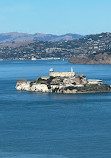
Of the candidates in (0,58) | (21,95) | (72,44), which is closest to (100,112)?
(21,95)

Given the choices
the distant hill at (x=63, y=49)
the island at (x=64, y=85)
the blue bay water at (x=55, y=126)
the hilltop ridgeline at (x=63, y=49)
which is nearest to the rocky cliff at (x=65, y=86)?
the island at (x=64, y=85)

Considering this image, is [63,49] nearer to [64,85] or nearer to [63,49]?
[63,49]

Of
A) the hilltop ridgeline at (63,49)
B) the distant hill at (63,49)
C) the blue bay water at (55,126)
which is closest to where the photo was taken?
the blue bay water at (55,126)

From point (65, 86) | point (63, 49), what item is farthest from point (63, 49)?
point (65, 86)

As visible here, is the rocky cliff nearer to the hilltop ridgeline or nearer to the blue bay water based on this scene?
the blue bay water

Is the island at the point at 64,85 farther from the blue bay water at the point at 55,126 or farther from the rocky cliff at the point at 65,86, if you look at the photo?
the blue bay water at the point at 55,126

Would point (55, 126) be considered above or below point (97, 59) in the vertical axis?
above

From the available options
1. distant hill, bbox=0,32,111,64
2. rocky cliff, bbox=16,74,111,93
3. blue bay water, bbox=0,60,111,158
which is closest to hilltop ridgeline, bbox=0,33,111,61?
distant hill, bbox=0,32,111,64

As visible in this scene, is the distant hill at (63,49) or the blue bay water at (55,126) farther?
the distant hill at (63,49)
